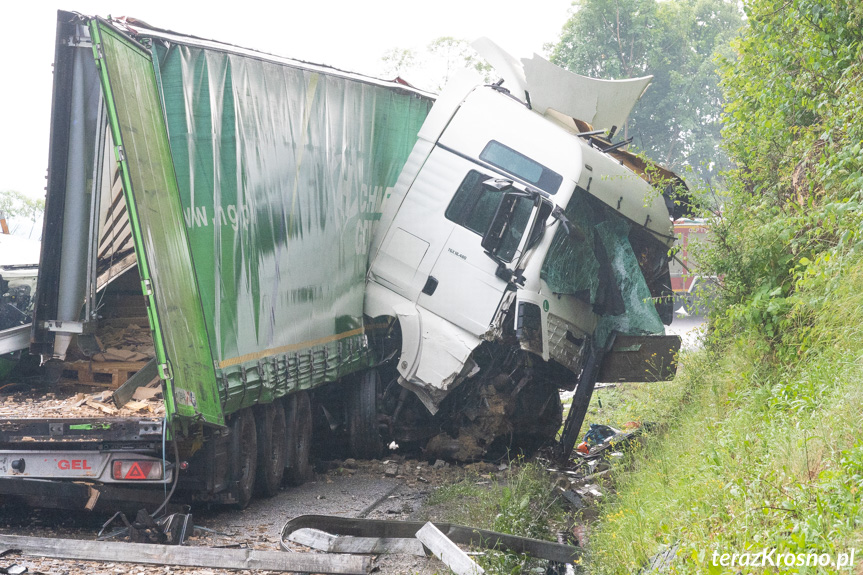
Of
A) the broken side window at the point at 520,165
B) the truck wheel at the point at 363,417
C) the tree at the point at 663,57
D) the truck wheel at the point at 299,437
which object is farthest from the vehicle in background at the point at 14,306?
the tree at the point at 663,57

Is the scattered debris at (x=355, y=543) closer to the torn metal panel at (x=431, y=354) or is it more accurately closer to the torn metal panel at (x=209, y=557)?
the torn metal panel at (x=209, y=557)

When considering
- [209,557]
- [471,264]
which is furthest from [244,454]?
[471,264]

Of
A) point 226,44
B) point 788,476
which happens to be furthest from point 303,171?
point 788,476

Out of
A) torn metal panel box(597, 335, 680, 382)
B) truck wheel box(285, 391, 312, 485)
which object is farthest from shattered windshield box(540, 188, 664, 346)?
truck wheel box(285, 391, 312, 485)

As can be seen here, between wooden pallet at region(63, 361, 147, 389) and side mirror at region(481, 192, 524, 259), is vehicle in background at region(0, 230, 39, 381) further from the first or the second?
side mirror at region(481, 192, 524, 259)

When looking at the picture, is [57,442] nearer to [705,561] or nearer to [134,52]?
[134,52]

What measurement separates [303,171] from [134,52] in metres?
2.20

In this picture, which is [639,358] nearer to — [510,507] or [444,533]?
[510,507]

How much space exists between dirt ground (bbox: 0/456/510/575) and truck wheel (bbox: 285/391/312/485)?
0.13m

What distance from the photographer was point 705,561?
386 centimetres

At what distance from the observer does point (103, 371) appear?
276 inches

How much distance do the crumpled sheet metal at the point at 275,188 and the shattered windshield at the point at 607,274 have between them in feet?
6.81

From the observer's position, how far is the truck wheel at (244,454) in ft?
22.0

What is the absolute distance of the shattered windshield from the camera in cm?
881
